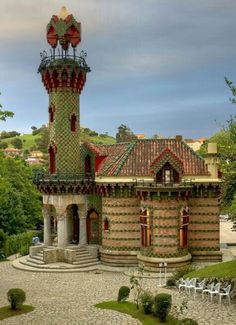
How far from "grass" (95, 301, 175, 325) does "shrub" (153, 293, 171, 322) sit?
0.87ft

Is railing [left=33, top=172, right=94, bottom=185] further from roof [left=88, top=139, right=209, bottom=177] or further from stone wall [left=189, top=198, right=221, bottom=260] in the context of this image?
stone wall [left=189, top=198, right=221, bottom=260]

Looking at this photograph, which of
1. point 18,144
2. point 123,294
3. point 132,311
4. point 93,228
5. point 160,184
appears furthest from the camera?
point 18,144

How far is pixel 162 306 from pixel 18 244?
26.8 meters

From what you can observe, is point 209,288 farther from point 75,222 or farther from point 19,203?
point 19,203

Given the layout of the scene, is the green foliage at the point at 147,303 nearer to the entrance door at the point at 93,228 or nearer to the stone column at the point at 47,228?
the entrance door at the point at 93,228

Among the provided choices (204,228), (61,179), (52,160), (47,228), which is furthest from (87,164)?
(204,228)

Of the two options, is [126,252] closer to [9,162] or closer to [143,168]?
[143,168]

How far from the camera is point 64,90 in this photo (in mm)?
39812

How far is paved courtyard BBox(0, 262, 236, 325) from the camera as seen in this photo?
77.4 feet

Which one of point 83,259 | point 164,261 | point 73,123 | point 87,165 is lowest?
point 83,259

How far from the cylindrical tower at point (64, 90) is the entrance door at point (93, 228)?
142 inches

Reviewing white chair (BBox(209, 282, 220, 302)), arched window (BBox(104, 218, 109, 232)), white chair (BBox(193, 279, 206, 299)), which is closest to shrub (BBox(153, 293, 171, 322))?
white chair (BBox(209, 282, 220, 302))

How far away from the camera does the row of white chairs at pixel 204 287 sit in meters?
26.2

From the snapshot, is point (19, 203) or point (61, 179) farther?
point (19, 203)
